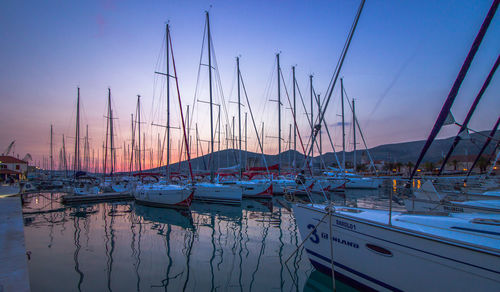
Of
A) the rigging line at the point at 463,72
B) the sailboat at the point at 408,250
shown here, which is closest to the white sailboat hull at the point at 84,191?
the sailboat at the point at 408,250

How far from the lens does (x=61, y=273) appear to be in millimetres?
7383

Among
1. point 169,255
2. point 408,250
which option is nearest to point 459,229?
point 408,250

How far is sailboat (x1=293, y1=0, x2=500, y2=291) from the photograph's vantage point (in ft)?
12.6

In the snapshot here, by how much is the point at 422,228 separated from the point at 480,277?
1187 mm

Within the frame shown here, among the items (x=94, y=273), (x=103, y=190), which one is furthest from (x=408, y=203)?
(x=103, y=190)

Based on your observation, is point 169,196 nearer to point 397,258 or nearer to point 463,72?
point 397,258

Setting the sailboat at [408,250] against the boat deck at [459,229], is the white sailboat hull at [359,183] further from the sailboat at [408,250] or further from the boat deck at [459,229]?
the boat deck at [459,229]

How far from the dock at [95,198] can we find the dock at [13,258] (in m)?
16.3

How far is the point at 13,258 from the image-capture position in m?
5.66

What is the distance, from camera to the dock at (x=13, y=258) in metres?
4.42

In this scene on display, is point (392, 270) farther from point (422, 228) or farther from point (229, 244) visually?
point (229, 244)

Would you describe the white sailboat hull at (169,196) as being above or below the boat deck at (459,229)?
below

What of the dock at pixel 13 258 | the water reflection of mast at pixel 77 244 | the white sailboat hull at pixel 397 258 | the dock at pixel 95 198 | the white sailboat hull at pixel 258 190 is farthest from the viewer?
the white sailboat hull at pixel 258 190

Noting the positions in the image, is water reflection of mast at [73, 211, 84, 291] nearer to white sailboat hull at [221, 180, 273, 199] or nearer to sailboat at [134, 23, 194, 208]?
sailboat at [134, 23, 194, 208]
